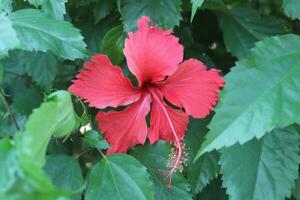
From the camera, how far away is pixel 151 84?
80 centimetres

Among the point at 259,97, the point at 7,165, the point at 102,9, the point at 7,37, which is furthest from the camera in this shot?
the point at 102,9

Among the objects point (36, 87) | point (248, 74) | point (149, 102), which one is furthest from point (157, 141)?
point (36, 87)

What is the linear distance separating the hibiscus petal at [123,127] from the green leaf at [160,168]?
60mm

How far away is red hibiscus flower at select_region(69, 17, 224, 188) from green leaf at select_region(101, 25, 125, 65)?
119 mm

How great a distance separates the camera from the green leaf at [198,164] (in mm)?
883

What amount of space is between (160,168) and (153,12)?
0.86 feet

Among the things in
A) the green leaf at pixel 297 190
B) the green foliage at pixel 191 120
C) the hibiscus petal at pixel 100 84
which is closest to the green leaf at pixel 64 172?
the green foliage at pixel 191 120

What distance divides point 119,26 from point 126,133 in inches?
8.6

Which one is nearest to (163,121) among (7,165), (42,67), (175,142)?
(175,142)

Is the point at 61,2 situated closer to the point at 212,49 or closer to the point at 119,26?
the point at 119,26

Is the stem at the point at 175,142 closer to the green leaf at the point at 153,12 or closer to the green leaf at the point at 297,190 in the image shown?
the green leaf at the point at 153,12

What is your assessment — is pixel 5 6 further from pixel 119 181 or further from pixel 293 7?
pixel 293 7

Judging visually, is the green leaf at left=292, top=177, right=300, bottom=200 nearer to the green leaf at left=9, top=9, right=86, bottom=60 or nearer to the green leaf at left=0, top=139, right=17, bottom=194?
the green leaf at left=9, top=9, right=86, bottom=60

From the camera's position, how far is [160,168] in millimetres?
828
